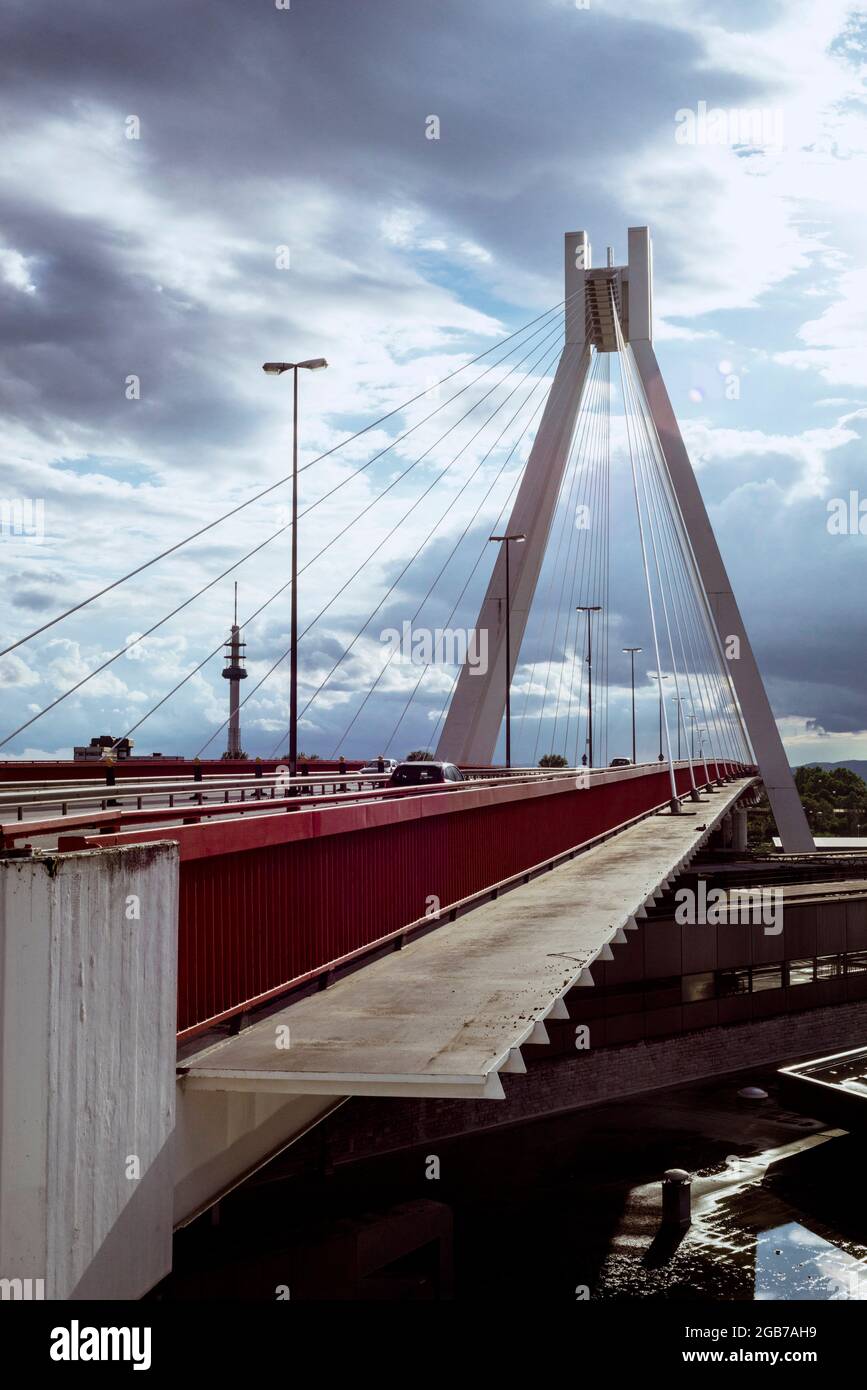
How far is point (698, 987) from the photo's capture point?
32.6m

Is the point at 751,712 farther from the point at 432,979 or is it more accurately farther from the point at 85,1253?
the point at 85,1253

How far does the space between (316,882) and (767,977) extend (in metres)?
27.4

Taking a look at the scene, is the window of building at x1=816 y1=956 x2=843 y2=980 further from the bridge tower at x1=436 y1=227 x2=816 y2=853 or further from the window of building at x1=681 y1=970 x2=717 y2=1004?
the bridge tower at x1=436 y1=227 x2=816 y2=853

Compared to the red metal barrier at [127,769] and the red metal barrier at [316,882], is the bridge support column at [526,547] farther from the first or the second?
the red metal barrier at [316,882]

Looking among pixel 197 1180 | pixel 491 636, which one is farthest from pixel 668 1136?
pixel 197 1180

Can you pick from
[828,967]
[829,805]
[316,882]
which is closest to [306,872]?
[316,882]

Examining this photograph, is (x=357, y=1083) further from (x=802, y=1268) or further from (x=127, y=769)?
(x=127, y=769)

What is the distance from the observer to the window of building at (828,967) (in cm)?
3631

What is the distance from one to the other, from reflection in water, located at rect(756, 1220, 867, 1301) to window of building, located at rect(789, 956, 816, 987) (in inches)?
541

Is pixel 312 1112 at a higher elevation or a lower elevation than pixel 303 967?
lower

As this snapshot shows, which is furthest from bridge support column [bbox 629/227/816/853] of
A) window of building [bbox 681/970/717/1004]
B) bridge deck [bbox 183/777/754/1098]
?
bridge deck [bbox 183/777/754/1098]

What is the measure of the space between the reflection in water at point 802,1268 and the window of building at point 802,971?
13.7 meters
